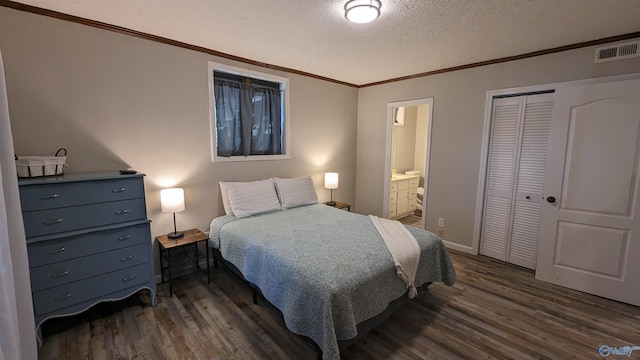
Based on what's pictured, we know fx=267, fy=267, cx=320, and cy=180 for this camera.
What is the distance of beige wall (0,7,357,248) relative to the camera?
6.61ft

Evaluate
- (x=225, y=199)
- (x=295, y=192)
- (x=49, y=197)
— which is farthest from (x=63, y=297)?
(x=295, y=192)

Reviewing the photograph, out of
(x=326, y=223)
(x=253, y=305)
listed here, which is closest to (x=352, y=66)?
(x=326, y=223)

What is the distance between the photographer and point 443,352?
185 centimetres

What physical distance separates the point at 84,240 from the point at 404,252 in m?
2.42

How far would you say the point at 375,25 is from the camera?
223 cm

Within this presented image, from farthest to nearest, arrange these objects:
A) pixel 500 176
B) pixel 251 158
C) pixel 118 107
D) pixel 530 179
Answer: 1. pixel 251 158
2. pixel 500 176
3. pixel 530 179
4. pixel 118 107

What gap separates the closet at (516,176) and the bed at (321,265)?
131cm

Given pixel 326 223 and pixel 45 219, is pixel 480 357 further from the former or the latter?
pixel 45 219

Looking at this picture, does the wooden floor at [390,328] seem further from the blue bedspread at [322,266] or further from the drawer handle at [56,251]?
the drawer handle at [56,251]

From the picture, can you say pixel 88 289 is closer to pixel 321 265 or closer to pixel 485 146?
pixel 321 265

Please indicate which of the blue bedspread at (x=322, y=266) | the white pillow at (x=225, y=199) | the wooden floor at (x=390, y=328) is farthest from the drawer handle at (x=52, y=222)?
the white pillow at (x=225, y=199)

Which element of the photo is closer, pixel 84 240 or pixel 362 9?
pixel 362 9

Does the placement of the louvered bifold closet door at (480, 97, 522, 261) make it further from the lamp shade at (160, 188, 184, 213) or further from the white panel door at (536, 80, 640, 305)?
the lamp shade at (160, 188, 184, 213)

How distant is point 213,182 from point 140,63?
4.35 feet
